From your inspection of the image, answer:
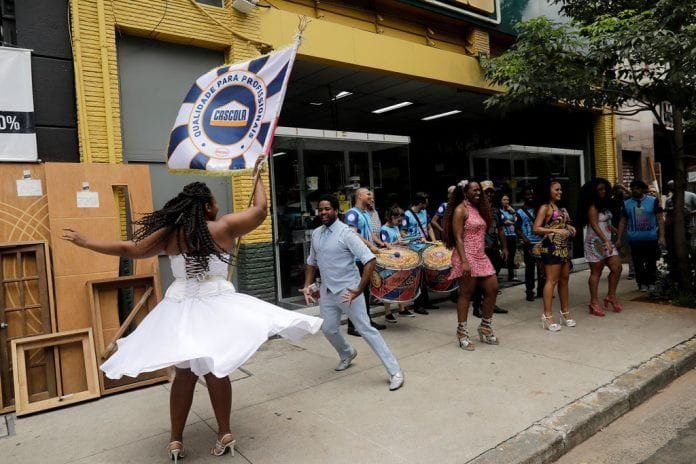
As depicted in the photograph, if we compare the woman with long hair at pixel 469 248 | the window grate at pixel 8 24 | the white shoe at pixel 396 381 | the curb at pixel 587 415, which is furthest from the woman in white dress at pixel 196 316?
the window grate at pixel 8 24

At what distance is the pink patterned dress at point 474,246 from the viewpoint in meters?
5.58

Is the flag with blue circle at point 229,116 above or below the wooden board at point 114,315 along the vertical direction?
above

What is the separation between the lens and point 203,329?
3098 mm

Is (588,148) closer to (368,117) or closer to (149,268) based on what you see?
(368,117)

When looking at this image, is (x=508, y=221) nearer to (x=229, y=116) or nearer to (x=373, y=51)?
(x=373, y=51)

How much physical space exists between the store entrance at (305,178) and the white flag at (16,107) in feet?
10.6

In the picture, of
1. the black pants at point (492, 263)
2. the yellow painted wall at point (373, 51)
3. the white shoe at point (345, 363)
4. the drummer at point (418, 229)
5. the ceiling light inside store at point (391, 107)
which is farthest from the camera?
the ceiling light inside store at point (391, 107)

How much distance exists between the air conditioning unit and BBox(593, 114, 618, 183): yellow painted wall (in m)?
10.3

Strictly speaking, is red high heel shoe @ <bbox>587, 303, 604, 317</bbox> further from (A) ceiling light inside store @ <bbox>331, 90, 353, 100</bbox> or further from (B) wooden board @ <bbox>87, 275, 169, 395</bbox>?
(A) ceiling light inside store @ <bbox>331, 90, 353, 100</bbox>

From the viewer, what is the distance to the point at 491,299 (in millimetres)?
5547

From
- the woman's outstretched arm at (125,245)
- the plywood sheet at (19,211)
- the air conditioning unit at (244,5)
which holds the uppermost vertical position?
the air conditioning unit at (244,5)

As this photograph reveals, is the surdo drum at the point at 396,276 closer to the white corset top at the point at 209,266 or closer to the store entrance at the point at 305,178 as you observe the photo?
the store entrance at the point at 305,178

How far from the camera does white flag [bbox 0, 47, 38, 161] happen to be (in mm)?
5125

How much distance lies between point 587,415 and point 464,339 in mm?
1858
